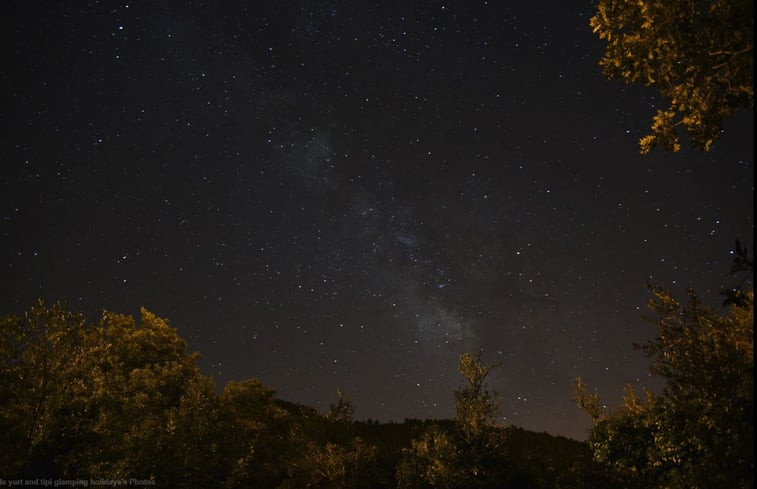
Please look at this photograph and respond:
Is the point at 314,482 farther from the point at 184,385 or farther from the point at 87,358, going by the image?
the point at 87,358

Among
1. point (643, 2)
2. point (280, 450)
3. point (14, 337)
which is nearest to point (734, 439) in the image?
point (643, 2)

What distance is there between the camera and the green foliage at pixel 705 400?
681cm

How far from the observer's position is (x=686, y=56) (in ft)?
27.6

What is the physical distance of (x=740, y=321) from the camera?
9109mm

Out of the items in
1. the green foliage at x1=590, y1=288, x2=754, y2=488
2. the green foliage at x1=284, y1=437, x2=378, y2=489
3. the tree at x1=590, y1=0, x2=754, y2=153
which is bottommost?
the green foliage at x1=284, y1=437, x2=378, y2=489

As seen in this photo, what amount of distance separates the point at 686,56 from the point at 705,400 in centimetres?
600

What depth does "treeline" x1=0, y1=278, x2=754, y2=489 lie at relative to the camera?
8023 millimetres

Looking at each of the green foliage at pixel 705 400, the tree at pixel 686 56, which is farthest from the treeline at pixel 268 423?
the tree at pixel 686 56

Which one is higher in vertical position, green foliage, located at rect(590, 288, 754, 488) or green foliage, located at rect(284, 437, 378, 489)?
green foliage, located at rect(590, 288, 754, 488)

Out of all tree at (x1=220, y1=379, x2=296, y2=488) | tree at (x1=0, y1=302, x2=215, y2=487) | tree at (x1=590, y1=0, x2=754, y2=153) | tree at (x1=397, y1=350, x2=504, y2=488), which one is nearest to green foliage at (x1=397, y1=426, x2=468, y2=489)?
tree at (x1=397, y1=350, x2=504, y2=488)

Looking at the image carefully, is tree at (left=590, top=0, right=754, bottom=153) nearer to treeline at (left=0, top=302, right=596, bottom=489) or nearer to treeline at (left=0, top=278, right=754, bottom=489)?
treeline at (left=0, top=278, right=754, bottom=489)

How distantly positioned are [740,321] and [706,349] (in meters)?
1.19

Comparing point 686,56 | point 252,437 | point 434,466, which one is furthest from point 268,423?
point 686,56

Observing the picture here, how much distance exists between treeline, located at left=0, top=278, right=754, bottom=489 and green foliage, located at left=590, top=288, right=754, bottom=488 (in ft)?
0.09
